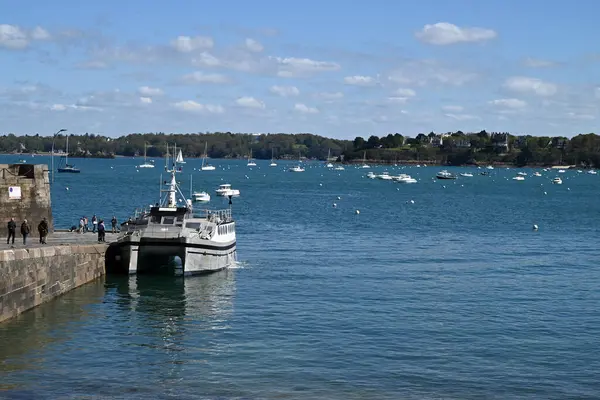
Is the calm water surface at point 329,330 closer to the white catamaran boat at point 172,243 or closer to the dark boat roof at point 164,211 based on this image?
the white catamaran boat at point 172,243

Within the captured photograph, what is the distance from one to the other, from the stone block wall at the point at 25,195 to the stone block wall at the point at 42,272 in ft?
14.3

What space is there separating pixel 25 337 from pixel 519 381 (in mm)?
15975

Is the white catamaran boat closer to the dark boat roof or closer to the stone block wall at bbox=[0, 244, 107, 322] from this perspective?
the dark boat roof

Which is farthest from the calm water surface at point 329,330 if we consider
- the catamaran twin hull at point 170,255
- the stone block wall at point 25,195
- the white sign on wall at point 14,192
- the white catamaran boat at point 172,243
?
the white sign on wall at point 14,192

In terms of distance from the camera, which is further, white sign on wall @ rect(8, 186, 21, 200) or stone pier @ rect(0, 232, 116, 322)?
white sign on wall @ rect(8, 186, 21, 200)

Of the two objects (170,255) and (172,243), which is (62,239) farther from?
(172,243)

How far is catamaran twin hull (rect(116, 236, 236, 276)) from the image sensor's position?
148 feet

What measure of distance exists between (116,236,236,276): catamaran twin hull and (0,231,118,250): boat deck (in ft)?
5.10

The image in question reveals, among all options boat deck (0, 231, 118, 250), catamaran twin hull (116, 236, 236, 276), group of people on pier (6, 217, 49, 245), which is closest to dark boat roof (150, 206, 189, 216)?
catamaran twin hull (116, 236, 236, 276)

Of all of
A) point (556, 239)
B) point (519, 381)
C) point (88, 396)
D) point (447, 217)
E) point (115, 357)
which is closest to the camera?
point (88, 396)

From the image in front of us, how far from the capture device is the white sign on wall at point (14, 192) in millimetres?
46134

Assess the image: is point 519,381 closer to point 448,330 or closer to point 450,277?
point 448,330

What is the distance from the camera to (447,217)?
327 ft

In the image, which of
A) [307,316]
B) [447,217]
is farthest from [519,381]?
[447,217]
